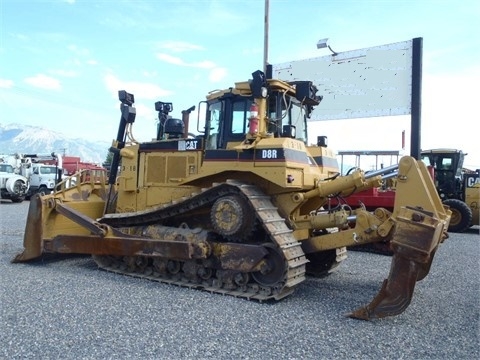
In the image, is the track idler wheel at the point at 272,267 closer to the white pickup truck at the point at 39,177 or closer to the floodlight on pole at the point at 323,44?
the floodlight on pole at the point at 323,44

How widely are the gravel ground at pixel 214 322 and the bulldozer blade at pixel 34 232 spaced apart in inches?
22.9

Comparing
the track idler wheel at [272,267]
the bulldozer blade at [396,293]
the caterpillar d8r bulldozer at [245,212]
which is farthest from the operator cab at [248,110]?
the bulldozer blade at [396,293]

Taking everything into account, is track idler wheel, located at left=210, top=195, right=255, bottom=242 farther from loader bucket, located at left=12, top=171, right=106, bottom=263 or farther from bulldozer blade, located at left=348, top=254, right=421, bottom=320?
loader bucket, located at left=12, top=171, right=106, bottom=263

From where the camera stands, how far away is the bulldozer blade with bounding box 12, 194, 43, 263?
8.05 metres

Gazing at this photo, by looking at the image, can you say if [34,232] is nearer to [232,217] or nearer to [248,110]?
[232,217]

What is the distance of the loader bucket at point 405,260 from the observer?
504 cm

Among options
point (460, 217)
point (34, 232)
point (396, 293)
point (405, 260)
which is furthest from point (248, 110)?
point (460, 217)

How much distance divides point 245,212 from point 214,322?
5.76ft

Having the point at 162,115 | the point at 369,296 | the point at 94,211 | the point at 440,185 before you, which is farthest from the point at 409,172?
the point at 440,185

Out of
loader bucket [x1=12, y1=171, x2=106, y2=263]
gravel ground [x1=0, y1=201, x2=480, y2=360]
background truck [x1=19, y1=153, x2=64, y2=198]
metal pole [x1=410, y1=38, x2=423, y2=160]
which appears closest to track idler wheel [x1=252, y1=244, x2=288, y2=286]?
gravel ground [x1=0, y1=201, x2=480, y2=360]

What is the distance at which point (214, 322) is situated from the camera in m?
5.04

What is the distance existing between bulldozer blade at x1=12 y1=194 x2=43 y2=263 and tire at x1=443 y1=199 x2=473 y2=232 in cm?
1241

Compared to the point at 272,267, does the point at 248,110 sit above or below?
above

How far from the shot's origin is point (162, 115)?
895 centimetres
